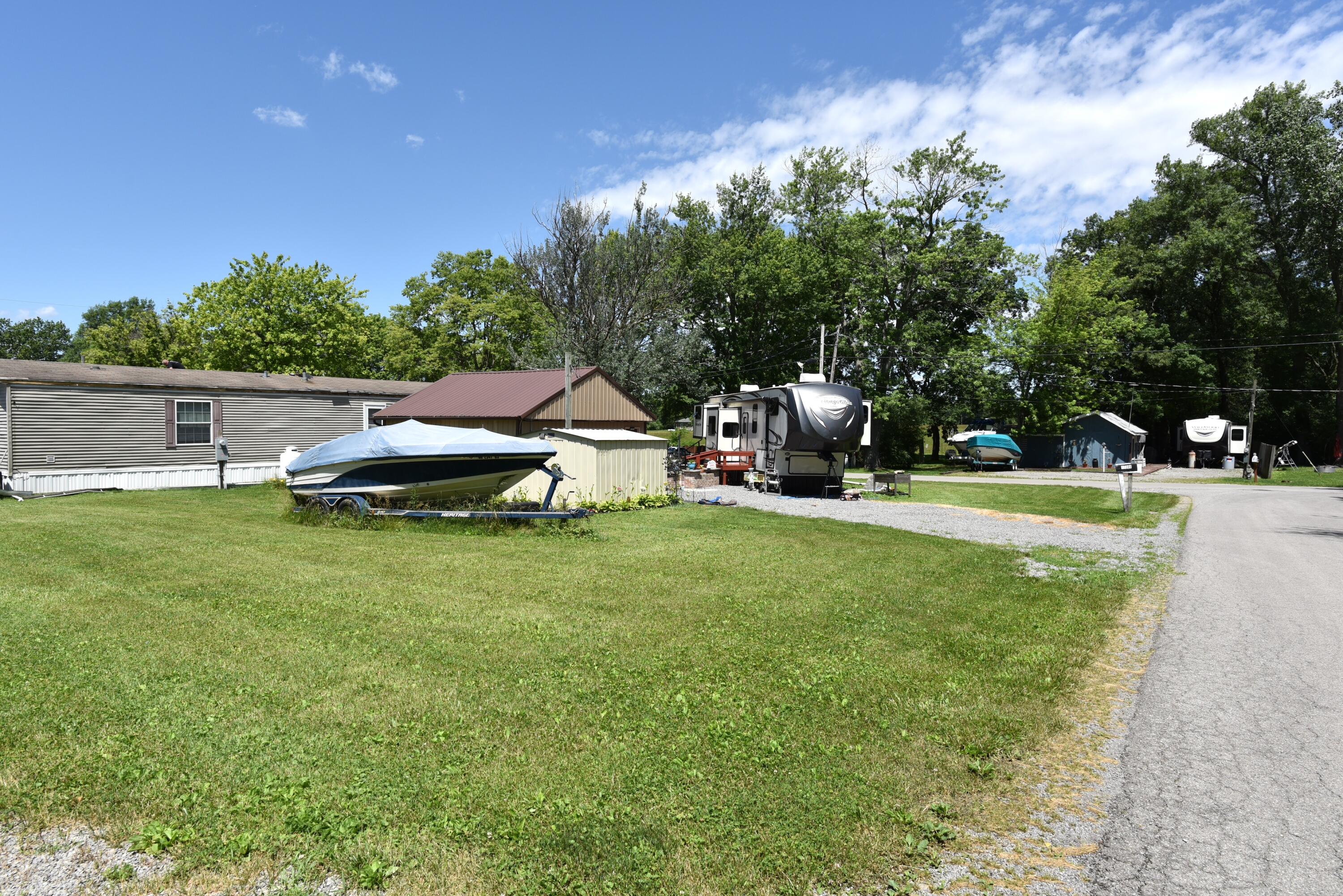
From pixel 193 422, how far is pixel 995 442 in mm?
37232

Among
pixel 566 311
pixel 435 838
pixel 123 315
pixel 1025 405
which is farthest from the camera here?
pixel 123 315

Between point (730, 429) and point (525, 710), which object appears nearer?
point (525, 710)

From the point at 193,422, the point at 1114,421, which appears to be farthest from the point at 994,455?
the point at 193,422

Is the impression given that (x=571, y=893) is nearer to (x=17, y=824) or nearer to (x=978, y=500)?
(x=17, y=824)

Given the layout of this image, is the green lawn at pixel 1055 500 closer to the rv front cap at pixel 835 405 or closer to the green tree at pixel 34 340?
the rv front cap at pixel 835 405

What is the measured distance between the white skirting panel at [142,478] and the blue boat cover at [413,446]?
1013cm

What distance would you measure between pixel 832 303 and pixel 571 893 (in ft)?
141

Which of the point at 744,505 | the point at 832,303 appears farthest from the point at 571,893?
the point at 832,303

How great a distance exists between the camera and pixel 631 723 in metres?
4.88

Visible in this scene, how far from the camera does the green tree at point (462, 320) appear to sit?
51.6m

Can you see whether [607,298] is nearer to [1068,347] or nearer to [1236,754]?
[1068,347]

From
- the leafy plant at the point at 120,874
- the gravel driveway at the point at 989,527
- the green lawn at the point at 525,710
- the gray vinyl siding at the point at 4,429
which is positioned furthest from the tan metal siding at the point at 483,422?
the leafy plant at the point at 120,874

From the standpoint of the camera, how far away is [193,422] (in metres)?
23.5

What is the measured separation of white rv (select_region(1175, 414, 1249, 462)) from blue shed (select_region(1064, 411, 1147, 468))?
2.75 meters
